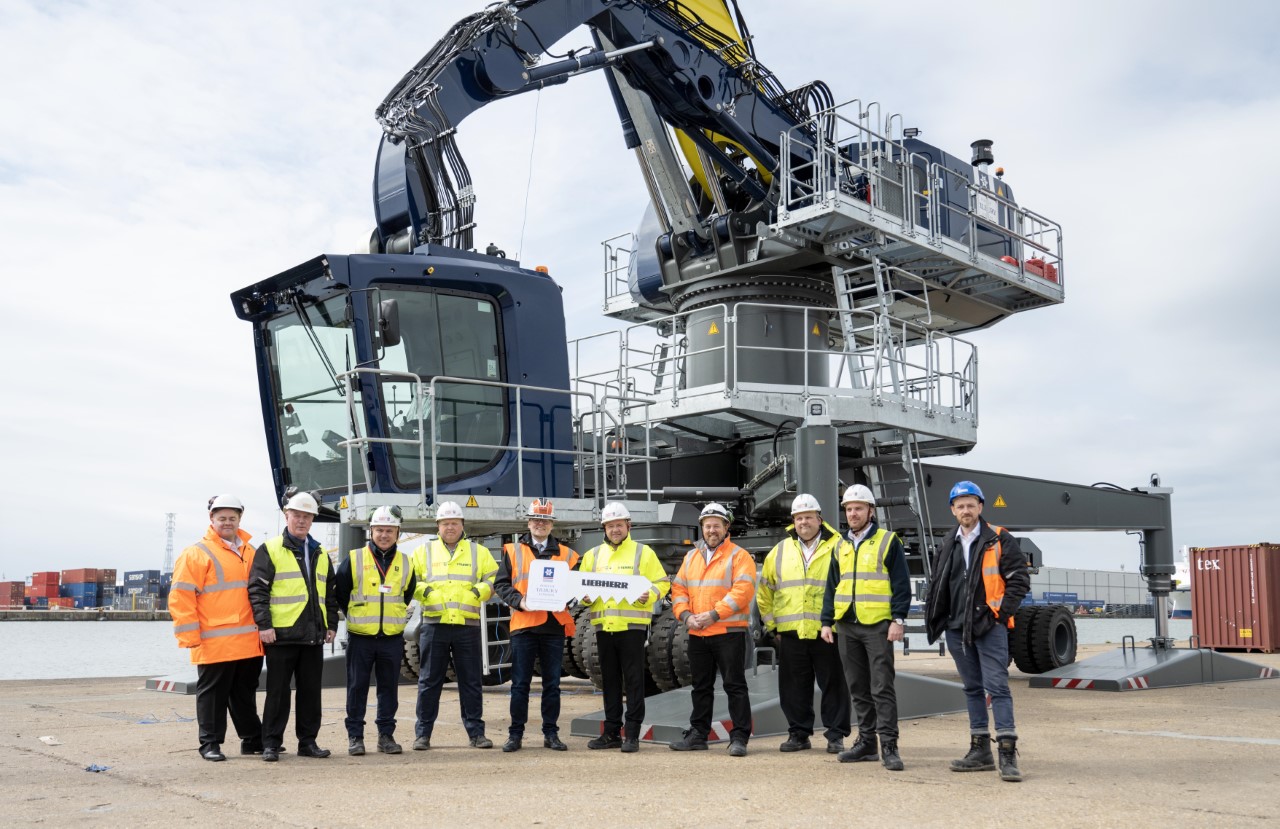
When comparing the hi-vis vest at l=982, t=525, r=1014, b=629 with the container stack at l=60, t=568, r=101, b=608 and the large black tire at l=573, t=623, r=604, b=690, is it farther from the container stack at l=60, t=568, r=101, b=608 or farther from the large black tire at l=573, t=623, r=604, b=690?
the container stack at l=60, t=568, r=101, b=608

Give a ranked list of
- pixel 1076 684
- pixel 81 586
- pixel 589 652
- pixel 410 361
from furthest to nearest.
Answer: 1. pixel 81 586
2. pixel 1076 684
3. pixel 589 652
4. pixel 410 361

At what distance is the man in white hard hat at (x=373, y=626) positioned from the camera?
8.35 meters

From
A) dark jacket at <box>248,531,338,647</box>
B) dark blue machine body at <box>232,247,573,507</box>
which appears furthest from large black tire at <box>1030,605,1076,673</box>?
dark jacket at <box>248,531,338,647</box>

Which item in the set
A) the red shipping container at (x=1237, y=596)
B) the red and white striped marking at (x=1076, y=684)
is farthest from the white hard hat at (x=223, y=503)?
the red shipping container at (x=1237, y=596)

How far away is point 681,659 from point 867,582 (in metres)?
3.06

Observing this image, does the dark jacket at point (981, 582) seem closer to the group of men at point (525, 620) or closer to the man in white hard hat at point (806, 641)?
the group of men at point (525, 620)

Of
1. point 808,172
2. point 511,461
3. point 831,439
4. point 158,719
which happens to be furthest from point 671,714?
point 808,172

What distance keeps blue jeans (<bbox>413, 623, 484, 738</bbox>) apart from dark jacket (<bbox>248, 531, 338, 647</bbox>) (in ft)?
2.35

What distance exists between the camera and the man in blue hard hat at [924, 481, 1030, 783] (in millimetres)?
6918

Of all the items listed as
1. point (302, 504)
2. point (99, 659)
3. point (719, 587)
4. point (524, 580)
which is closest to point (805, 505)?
point (719, 587)

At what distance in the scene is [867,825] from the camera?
533 centimetres

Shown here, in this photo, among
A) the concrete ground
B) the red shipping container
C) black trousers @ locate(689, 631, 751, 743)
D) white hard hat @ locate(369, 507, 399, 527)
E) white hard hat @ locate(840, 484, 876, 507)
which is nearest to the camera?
the concrete ground

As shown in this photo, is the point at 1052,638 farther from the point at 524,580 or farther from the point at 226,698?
the point at 226,698

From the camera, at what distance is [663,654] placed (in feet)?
34.3
